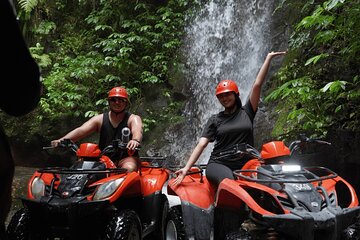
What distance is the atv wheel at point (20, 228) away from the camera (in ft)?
11.2

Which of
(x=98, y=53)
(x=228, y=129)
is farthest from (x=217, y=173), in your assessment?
(x=98, y=53)

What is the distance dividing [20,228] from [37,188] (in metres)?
0.36

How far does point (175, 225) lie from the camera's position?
410 cm

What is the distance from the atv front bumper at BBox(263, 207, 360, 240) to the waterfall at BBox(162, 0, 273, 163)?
8.27m

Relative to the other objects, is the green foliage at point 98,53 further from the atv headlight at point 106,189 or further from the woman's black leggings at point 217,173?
the atv headlight at point 106,189

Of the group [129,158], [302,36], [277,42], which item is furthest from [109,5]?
[129,158]

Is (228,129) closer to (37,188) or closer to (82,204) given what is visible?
(82,204)

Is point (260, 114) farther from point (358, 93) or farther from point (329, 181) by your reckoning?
point (329, 181)

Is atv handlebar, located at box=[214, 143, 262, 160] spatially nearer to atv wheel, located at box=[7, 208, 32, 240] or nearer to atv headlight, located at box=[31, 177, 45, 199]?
atv headlight, located at box=[31, 177, 45, 199]

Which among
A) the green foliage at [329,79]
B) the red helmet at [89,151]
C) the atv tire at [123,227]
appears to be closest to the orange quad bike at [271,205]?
the atv tire at [123,227]

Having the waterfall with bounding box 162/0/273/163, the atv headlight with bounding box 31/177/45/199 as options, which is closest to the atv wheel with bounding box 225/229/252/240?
the atv headlight with bounding box 31/177/45/199

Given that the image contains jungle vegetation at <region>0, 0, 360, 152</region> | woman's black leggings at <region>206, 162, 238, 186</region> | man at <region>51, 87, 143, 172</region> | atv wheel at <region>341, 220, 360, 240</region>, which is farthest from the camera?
jungle vegetation at <region>0, 0, 360, 152</region>

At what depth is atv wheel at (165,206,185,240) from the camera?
4016 mm

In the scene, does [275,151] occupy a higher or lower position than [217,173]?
higher
